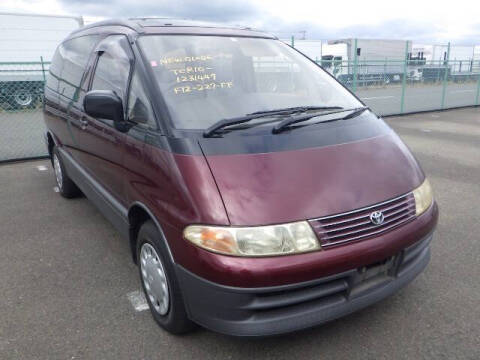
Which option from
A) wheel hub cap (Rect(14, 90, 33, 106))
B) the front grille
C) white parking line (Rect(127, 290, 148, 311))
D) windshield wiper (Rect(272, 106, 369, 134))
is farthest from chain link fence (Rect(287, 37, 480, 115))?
white parking line (Rect(127, 290, 148, 311))

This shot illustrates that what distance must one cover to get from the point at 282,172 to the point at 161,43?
1.36 m

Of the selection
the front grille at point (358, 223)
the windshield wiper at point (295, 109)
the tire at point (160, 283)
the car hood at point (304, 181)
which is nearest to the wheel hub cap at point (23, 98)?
the tire at point (160, 283)

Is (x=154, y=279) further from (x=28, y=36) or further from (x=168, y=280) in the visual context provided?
(x=28, y=36)

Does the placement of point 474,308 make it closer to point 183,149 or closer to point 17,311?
point 183,149

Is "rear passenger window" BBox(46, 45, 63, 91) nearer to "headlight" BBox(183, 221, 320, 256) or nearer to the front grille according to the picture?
"headlight" BBox(183, 221, 320, 256)

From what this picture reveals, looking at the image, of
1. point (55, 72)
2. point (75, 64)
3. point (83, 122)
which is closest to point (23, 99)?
point (55, 72)

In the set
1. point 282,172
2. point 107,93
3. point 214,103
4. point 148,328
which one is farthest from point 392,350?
point 107,93

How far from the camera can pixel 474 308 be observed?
2.74 metres

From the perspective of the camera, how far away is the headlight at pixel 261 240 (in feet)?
6.46

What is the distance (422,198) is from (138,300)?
6.69 ft

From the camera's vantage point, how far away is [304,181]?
2184mm

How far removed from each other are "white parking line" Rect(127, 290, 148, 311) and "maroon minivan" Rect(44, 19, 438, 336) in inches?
7.9

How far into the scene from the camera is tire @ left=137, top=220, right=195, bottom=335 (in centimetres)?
230

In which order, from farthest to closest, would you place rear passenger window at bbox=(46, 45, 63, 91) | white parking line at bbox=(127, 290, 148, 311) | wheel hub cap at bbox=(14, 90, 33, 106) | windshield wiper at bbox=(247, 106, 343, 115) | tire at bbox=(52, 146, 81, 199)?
wheel hub cap at bbox=(14, 90, 33, 106) → tire at bbox=(52, 146, 81, 199) → rear passenger window at bbox=(46, 45, 63, 91) → white parking line at bbox=(127, 290, 148, 311) → windshield wiper at bbox=(247, 106, 343, 115)
